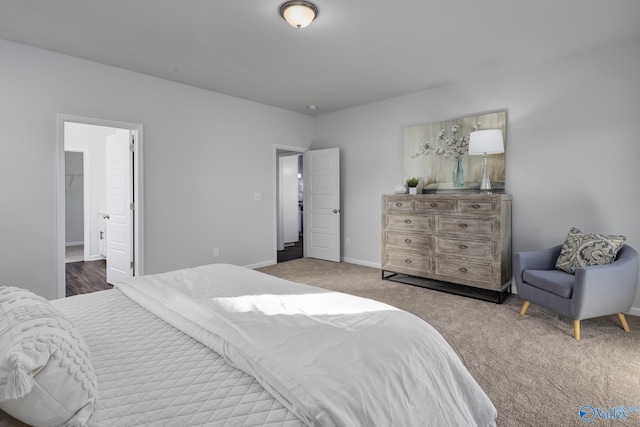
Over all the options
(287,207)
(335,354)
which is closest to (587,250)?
(335,354)

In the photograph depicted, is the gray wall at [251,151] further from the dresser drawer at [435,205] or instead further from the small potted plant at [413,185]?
the dresser drawer at [435,205]

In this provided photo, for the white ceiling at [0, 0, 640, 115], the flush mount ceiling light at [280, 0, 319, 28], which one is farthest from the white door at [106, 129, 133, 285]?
the flush mount ceiling light at [280, 0, 319, 28]

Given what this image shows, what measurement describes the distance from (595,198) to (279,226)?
555 centimetres

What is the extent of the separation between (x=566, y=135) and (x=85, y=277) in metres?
6.33

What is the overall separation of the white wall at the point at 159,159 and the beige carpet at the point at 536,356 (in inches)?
91.3

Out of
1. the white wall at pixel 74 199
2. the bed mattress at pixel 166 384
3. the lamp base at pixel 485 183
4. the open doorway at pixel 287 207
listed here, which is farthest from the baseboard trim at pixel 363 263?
the white wall at pixel 74 199

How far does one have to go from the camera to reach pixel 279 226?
24.6 ft

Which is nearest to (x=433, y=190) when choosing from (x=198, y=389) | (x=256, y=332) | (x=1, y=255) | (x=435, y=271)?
(x=435, y=271)

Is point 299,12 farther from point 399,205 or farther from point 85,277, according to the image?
point 85,277

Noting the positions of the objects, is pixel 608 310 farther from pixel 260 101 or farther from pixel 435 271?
pixel 260 101

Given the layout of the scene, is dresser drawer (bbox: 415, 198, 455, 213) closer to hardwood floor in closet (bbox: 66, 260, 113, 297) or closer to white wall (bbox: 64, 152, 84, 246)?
hardwood floor in closet (bbox: 66, 260, 113, 297)

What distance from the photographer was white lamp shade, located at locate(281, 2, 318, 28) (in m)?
2.49

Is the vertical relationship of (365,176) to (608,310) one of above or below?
above

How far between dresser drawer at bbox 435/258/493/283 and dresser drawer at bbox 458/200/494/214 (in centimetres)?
58
